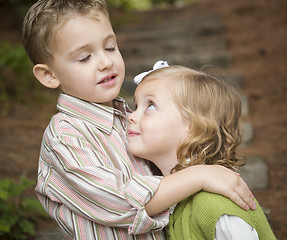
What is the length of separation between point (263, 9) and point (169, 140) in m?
6.81

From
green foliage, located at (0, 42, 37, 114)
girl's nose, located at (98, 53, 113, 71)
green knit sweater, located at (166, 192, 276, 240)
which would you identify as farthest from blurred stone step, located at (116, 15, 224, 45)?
green knit sweater, located at (166, 192, 276, 240)

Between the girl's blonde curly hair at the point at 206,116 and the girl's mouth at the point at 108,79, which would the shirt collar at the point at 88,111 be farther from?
the girl's blonde curly hair at the point at 206,116

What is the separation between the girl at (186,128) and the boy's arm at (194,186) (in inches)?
3.1

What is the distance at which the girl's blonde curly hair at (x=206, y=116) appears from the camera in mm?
1993

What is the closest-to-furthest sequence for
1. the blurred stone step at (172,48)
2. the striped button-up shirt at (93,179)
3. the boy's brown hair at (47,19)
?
1. the striped button-up shirt at (93,179)
2. the boy's brown hair at (47,19)
3. the blurred stone step at (172,48)

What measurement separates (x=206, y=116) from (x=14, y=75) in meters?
4.15

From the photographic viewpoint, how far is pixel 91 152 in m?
1.88

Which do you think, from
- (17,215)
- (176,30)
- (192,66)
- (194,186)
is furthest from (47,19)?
(176,30)

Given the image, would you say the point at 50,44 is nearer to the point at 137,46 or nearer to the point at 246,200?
the point at 246,200

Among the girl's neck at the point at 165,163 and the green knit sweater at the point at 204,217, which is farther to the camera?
the girl's neck at the point at 165,163

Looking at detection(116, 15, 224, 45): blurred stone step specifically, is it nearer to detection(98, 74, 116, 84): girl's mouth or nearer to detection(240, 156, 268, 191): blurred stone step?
detection(240, 156, 268, 191): blurred stone step

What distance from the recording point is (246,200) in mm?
1888

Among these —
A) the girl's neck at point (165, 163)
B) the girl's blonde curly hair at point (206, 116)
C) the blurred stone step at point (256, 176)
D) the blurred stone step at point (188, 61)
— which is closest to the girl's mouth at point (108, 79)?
the girl's blonde curly hair at point (206, 116)

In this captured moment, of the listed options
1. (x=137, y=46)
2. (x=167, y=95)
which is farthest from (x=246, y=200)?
(x=137, y=46)
